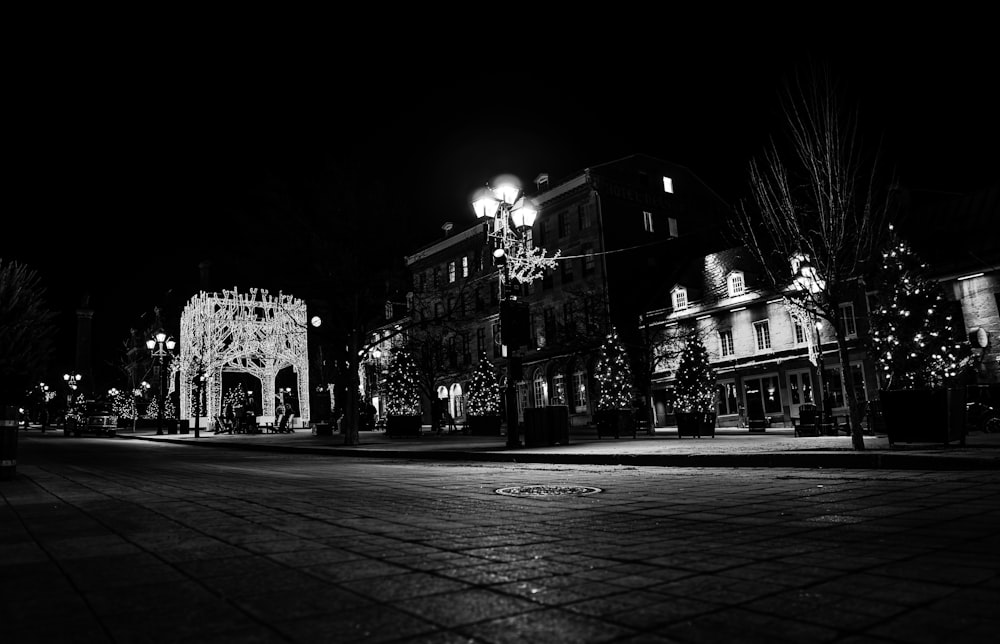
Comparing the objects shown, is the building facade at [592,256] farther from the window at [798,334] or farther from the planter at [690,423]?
the planter at [690,423]

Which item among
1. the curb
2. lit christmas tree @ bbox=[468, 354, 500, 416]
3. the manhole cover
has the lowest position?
the curb

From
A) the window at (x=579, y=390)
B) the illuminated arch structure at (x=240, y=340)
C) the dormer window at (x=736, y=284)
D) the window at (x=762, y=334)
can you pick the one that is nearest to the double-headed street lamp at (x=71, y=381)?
the illuminated arch structure at (x=240, y=340)

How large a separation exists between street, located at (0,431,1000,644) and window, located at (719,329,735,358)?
33296 millimetres

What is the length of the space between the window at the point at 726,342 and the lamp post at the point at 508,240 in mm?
24482

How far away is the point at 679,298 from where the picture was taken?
41.5 metres

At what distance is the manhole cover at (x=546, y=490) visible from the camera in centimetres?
734

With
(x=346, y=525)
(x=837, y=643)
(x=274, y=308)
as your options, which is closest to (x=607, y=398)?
(x=274, y=308)

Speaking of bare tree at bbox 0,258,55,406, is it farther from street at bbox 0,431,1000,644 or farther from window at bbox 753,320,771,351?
window at bbox 753,320,771,351

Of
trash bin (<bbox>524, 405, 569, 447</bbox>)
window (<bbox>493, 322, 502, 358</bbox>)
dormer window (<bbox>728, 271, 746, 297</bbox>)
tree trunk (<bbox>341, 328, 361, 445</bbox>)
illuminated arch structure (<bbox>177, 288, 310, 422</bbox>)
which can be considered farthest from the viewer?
window (<bbox>493, 322, 502, 358</bbox>)

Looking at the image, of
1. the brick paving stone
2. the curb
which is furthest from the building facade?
the brick paving stone

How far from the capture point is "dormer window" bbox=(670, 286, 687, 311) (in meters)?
41.2

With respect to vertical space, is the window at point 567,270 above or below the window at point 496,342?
above

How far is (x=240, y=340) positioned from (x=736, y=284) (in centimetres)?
3341

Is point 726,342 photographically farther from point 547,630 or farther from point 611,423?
point 547,630
